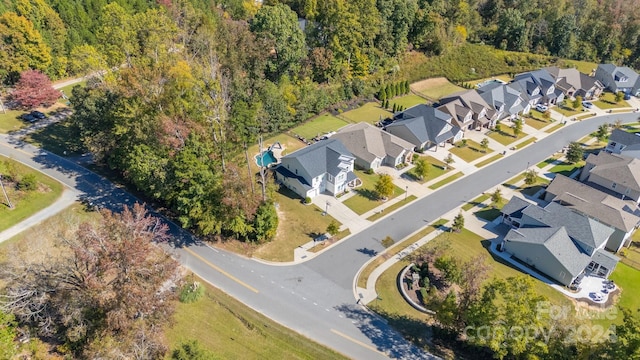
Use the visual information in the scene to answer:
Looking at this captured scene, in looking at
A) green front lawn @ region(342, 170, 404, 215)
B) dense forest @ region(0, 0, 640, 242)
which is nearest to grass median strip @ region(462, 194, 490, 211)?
green front lawn @ region(342, 170, 404, 215)

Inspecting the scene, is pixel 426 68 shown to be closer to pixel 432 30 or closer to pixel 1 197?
pixel 432 30

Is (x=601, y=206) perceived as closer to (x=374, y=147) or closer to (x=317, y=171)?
(x=374, y=147)

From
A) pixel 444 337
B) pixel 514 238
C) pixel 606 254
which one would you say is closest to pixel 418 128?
pixel 514 238

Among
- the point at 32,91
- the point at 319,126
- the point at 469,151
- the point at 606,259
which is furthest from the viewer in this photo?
the point at 319,126

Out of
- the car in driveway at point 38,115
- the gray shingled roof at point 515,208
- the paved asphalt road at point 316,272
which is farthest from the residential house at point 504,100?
the car in driveway at point 38,115

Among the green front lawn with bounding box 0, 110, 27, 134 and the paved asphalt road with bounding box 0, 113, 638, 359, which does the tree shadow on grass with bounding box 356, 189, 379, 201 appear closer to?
the paved asphalt road with bounding box 0, 113, 638, 359

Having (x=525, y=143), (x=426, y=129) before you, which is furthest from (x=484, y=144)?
(x=426, y=129)

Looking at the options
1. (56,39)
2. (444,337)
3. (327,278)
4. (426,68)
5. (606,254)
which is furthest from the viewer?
Result: (426,68)
